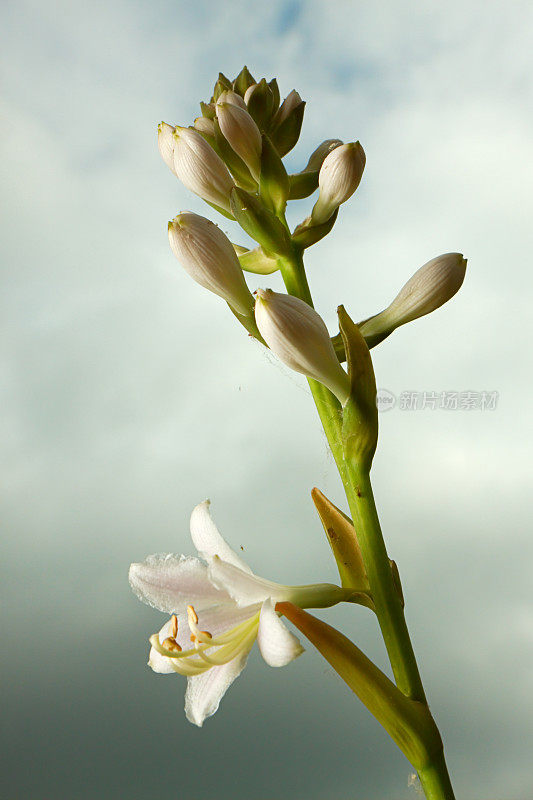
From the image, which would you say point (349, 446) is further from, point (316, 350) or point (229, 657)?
point (229, 657)

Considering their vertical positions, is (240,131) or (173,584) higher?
(240,131)

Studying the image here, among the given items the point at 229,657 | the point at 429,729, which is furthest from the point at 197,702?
the point at 429,729

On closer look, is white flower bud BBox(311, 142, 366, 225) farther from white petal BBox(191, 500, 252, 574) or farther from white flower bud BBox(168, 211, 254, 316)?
white petal BBox(191, 500, 252, 574)

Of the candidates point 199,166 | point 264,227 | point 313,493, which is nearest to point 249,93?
point 199,166

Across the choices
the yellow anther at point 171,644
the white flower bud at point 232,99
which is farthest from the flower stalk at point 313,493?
the white flower bud at point 232,99

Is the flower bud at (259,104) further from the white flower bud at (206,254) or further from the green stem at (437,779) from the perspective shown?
the green stem at (437,779)

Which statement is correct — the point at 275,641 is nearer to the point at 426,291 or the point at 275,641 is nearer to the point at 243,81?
the point at 426,291

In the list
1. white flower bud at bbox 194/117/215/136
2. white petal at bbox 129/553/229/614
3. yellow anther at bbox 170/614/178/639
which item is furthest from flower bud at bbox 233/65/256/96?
yellow anther at bbox 170/614/178/639

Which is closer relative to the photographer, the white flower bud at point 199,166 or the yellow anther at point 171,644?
the yellow anther at point 171,644
